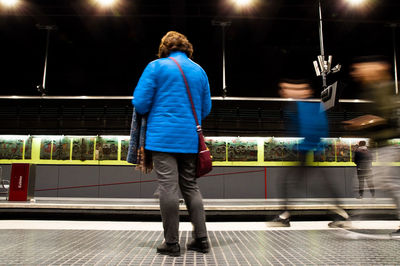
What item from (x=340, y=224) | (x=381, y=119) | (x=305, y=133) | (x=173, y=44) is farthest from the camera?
(x=305, y=133)

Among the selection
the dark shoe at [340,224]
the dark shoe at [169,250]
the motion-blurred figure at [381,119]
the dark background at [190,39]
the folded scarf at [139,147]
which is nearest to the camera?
the dark shoe at [169,250]

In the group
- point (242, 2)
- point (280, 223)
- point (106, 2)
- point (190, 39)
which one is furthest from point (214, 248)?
point (190, 39)

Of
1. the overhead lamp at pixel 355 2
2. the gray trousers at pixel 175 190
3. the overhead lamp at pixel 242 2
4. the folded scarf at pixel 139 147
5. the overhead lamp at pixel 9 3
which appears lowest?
the gray trousers at pixel 175 190

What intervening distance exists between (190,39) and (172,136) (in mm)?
6604

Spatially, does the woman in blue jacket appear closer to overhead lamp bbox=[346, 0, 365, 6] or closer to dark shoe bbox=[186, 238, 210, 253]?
dark shoe bbox=[186, 238, 210, 253]

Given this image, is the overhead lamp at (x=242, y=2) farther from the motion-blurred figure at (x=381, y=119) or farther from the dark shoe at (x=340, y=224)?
the dark shoe at (x=340, y=224)

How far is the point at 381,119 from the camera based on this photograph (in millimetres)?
2139

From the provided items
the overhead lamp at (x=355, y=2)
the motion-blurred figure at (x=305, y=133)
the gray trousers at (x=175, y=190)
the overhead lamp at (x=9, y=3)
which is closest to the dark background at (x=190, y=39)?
the overhead lamp at (x=355, y=2)

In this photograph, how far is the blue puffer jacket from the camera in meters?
1.69

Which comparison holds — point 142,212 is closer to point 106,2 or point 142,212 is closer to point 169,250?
point 169,250

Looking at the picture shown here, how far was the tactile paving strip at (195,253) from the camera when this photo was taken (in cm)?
139

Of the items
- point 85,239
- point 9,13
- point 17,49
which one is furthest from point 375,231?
point 17,49

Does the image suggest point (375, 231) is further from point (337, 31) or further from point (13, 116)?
point (13, 116)

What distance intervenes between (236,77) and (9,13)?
6.11 m
